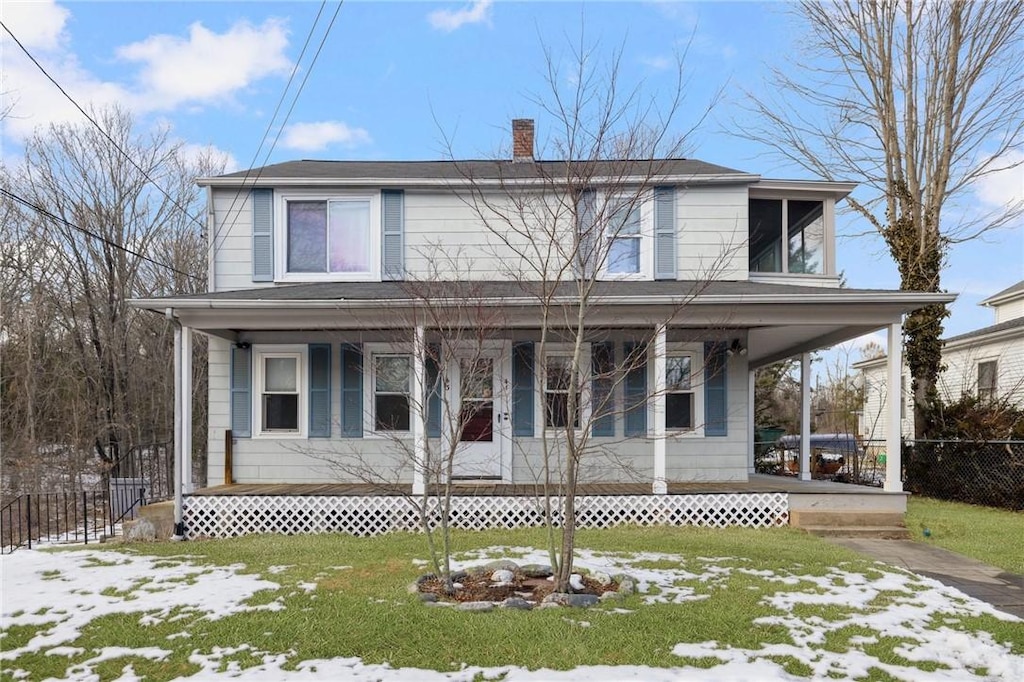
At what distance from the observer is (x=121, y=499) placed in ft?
32.7

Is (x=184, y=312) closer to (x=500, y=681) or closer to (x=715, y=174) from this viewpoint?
(x=500, y=681)

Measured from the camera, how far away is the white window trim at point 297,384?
31.4 feet

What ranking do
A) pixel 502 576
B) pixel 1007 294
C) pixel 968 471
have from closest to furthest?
pixel 502 576 < pixel 968 471 < pixel 1007 294

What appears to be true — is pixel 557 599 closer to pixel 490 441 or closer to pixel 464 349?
pixel 464 349

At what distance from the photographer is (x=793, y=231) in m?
10.9

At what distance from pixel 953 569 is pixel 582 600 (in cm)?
442

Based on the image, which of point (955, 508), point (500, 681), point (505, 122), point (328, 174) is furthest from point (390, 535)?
point (955, 508)

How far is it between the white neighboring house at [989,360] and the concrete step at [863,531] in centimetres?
669

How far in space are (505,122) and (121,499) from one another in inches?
339

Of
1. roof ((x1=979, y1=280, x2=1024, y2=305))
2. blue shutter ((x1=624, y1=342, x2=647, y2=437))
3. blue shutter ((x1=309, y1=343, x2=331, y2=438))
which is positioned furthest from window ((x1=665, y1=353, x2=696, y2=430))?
roof ((x1=979, y1=280, x2=1024, y2=305))

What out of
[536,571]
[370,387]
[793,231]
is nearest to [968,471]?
[793,231]

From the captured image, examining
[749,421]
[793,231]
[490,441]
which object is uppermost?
[793,231]

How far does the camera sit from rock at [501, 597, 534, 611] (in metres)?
4.68

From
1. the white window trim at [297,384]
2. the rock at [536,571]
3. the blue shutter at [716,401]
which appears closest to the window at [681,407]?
the blue shutter at [716,401]
